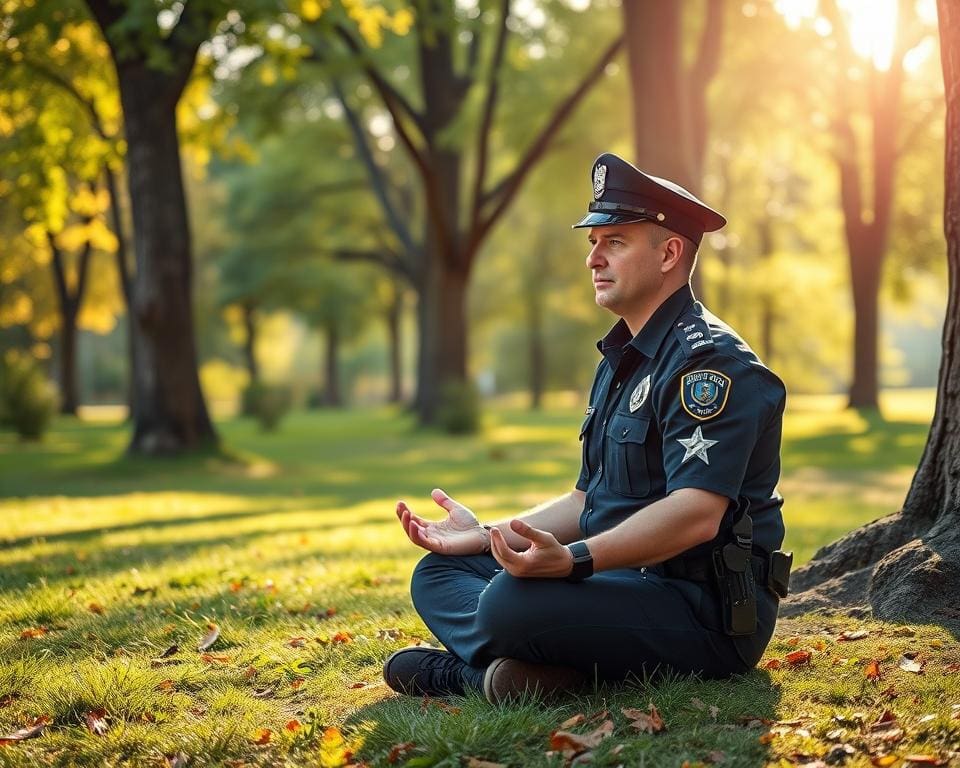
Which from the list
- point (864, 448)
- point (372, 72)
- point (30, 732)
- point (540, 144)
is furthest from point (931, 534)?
point (864, 448)

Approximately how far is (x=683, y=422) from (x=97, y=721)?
7.42 ft

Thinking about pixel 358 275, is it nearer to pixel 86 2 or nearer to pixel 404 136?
pixel 404 136

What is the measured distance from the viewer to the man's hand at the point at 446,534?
14.0 ft

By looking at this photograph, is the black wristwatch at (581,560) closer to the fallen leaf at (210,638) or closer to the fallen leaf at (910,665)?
the fallen leaf at (910,665)

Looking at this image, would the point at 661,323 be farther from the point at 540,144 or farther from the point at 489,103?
the point at 489,103

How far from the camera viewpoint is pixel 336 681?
176 inches

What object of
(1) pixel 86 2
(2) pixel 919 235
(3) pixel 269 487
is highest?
(1) pixel 86 2

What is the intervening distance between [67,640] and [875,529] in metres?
3.87

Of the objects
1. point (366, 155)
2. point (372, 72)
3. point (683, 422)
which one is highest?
point (366, 155)

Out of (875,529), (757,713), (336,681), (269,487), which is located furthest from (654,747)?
(269,487)

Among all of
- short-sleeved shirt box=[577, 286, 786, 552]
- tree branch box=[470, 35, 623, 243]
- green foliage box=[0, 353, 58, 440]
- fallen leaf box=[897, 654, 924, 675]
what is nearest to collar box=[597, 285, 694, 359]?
short-sleeved shirt box=[577, 286, 786, 552]

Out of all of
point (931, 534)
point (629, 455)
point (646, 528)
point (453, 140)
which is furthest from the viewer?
point (453, 140)

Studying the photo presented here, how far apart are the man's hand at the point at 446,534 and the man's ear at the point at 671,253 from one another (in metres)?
1.18

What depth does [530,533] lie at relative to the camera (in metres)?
3.47
